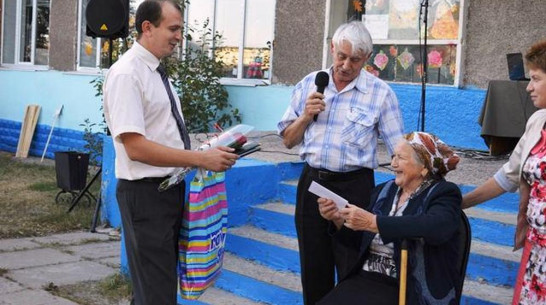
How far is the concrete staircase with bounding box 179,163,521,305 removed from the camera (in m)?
4.74

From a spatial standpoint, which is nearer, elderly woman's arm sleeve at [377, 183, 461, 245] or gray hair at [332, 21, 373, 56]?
elderly woman's arm sleeve at [377, 183, 461, 245]

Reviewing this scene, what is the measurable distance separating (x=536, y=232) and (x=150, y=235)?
5.48ft

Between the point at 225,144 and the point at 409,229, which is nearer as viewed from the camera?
the point at 409,229

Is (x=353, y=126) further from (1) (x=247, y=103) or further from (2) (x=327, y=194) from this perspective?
(1) (x=247, y=103)

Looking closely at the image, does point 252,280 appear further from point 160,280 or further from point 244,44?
point 244,44

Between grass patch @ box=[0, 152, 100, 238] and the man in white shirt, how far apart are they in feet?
15.9

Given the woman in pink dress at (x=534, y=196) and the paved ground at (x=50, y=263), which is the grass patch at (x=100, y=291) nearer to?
the paved ground at (x=50, y=263)

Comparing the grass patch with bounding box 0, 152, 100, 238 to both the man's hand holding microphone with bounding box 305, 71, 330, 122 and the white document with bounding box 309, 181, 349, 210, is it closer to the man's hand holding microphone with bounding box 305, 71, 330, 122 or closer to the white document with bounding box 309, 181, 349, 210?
the man's hand holding microphone with bounding box 305, 71, 330, 122

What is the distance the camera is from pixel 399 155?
362 cm

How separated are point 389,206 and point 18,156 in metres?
12.4

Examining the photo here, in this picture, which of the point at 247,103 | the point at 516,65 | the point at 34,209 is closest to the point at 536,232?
the point at 516,65

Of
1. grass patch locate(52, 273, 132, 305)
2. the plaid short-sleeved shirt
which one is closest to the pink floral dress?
the plaid short-sleeved shirt

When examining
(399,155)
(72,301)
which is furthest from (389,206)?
(72,301)

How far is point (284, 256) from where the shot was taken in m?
5.67
